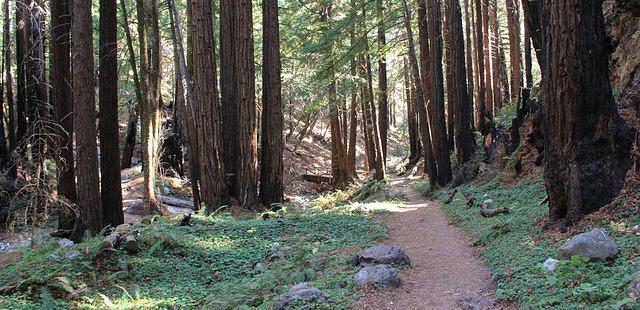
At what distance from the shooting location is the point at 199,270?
25.1 ft

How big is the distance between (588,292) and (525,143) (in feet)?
34.6

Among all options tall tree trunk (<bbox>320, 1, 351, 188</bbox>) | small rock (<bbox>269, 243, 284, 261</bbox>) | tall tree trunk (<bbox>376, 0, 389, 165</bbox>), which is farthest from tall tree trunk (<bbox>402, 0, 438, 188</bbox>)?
small rock (<bbox>269, 243, 284, 261</bbox>)

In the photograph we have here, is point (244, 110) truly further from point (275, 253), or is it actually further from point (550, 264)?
point (550, 264)

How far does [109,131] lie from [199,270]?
4703mm

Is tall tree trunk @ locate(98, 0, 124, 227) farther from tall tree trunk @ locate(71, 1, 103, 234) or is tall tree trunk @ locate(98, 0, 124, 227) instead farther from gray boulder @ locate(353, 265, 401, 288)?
gray boulder @ locate(353, 265, 401, 288)

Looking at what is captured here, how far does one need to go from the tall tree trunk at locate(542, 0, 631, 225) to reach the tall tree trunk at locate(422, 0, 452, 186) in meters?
10.2

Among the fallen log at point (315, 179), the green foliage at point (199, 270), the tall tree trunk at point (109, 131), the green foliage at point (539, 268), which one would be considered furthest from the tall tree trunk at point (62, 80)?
the fallen log at point (315, 179)

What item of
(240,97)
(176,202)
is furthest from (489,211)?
(176,202)

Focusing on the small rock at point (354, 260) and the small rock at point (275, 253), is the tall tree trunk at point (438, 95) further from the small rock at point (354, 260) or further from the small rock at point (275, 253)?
the small rock at point (354, 260)

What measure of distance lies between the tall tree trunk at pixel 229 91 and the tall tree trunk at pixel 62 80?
142 inches

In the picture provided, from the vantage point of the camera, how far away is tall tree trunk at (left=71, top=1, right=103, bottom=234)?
9055 millimetres

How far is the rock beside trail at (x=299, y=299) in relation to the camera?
5.29m

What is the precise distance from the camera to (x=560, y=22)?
6543mm

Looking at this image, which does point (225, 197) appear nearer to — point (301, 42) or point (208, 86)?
point (208, 86)
